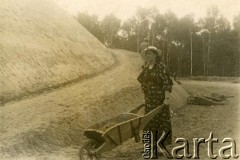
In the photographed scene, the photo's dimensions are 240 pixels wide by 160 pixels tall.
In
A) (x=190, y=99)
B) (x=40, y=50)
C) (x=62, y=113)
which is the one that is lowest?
(x=190, y=99)

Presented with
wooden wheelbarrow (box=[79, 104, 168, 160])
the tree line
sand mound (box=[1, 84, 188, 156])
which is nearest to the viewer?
wooden wheelbarrow (box=[79, 104, 168, 160])

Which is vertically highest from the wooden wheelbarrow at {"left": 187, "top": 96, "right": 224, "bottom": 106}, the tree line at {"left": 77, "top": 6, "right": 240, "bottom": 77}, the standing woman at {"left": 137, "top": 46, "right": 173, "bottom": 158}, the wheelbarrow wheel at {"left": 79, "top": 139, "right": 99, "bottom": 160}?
the tree line at {"left": 77, "top": 6, "right": 240, "bottom": 77}

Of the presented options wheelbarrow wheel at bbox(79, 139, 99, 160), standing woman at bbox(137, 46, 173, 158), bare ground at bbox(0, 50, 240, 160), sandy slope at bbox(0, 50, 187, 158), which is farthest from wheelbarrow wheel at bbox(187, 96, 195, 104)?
wheelbarrow wheel at bbox(79, 139, 99, 160)

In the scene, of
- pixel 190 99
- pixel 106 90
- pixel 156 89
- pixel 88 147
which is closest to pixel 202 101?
pixel 190 99

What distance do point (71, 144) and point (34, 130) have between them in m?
0.46

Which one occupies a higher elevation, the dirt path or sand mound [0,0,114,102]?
sand mound [0,0,114,102]

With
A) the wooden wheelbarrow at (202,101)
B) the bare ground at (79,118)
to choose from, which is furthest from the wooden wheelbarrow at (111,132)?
the wooden wheelbarrow at (202,101)

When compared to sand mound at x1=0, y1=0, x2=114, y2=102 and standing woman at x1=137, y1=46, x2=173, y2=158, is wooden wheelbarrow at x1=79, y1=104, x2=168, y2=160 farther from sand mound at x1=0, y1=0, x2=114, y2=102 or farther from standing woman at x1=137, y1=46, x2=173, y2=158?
sand mound at x1=0, y1=0, x2=114, y2=102

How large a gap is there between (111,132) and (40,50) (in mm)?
3419

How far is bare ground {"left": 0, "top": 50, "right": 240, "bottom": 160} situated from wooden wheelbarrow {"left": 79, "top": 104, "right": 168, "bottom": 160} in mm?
348

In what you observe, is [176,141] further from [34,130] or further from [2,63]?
[2,63]

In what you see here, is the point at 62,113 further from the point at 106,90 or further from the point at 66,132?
the point at 106,90

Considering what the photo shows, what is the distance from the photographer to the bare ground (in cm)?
390

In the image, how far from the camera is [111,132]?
10.7ft
